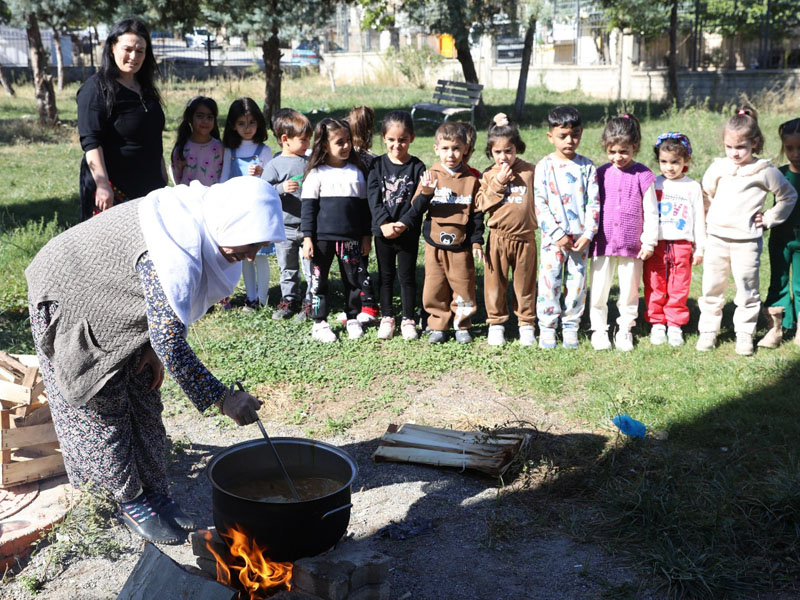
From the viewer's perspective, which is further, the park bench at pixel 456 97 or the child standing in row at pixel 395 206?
the park bench at pixel 456 97

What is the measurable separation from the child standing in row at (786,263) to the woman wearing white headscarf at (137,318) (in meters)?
4.43

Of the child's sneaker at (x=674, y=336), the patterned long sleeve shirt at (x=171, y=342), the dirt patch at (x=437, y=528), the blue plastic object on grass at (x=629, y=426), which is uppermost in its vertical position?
the patterned long sleeve shirt at (x=171, y=342)

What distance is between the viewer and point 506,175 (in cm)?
572

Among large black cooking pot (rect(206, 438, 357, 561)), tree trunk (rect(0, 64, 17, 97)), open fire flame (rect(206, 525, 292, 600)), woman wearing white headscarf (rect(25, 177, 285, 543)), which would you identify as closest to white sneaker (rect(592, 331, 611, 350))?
large black cooking pot (rect(206, 438, 357, 561))

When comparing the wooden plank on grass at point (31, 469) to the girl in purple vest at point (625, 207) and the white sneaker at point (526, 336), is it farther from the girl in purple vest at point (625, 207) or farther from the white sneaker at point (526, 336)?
the girl in purple vest at point (625, 207)

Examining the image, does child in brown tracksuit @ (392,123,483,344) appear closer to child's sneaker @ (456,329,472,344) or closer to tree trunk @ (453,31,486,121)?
child's sneaker @ (456,329,472,344)

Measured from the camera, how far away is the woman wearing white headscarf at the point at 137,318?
2799mm

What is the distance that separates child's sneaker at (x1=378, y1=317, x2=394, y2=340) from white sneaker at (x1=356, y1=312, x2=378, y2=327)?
19cm

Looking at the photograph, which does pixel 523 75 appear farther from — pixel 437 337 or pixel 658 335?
pixel 437 337

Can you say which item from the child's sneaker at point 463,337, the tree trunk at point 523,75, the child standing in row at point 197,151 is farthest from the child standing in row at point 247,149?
the tree trunk at point 523,75

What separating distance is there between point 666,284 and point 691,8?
1928 centimetres

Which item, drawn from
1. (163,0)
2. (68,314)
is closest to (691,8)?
(163,0)

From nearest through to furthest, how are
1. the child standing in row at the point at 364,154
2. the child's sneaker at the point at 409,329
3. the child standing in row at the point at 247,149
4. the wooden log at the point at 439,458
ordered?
the wooden log at the point at 439,458
the child's sneaker at the point at 409,329
the child standing in row at the point at 364,154
the child standing in row at the point at 247,149

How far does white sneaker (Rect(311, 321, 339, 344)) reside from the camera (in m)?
6.09
